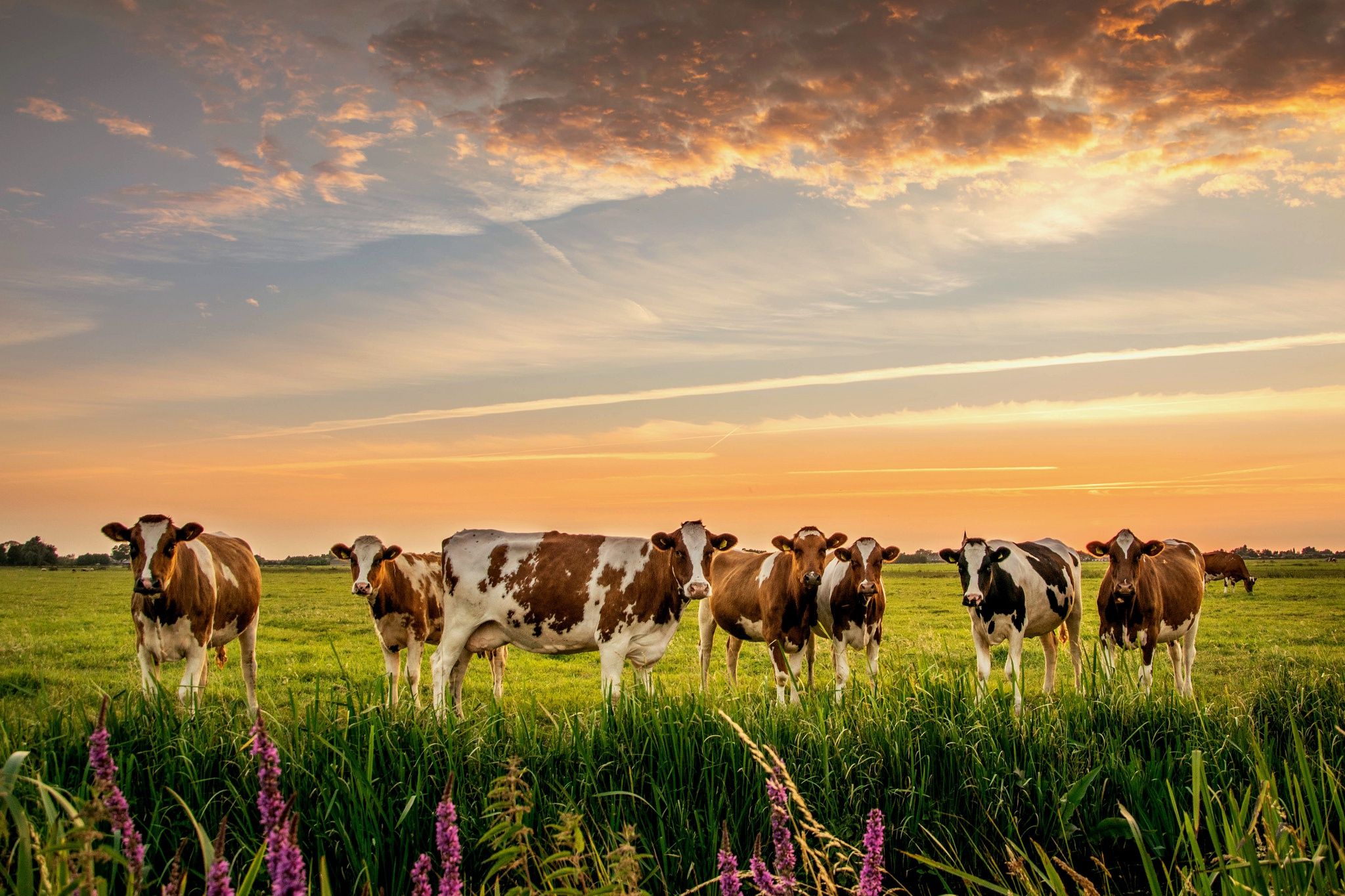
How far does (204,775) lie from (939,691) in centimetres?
622

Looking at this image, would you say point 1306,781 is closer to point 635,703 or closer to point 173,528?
point 635,703

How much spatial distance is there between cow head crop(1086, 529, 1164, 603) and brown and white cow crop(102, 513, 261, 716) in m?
12.8

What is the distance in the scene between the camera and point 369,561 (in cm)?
1494

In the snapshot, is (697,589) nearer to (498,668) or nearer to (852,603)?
(852,603)

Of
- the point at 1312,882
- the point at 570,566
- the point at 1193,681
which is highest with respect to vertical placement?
the point at 570,566

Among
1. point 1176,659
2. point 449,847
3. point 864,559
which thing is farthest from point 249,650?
point 1176,659

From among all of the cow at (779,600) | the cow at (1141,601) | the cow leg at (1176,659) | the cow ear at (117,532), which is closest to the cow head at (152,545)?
the cow ear at (117,532)

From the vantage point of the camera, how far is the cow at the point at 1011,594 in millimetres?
14734

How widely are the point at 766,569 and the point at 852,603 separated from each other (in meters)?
1.64

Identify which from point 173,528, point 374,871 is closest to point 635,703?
point 374,871

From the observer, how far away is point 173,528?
12.6 m

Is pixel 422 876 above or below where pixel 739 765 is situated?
above

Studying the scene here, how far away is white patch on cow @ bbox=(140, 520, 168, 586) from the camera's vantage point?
12.1m

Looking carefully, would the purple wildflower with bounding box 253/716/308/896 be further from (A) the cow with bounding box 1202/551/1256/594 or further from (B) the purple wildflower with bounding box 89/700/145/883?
(A) the cow with bounding box 1202/551/1256/594
